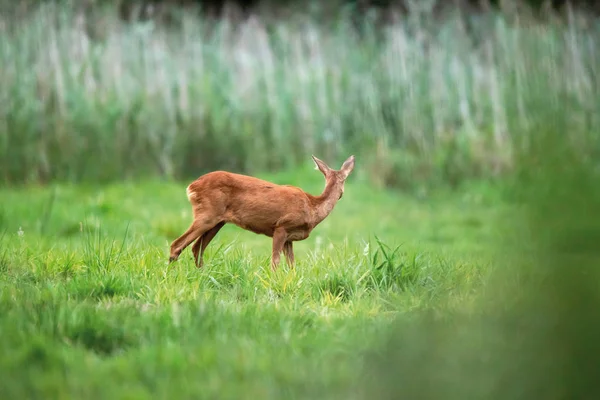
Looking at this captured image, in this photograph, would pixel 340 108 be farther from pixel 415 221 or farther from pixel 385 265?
pixel 385 265

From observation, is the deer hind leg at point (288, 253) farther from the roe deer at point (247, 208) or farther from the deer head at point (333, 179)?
the deer head at point (333, 179)

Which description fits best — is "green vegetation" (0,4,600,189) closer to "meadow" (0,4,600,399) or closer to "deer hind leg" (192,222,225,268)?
"meadow" (0,4,600,399)

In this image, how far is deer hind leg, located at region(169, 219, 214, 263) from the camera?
580cm

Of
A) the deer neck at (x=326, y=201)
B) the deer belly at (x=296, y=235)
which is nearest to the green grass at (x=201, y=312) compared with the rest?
the deer belly at (x=296, y=235)

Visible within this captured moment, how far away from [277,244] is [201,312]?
136 cm

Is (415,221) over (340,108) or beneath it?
beneath

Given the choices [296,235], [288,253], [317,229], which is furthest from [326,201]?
[317,229]

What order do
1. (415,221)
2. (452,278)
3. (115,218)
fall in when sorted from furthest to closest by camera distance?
(415,221)
(115,218)
(452,278)

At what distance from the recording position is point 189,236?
5836 millimetres

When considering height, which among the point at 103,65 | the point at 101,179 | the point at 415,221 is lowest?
the point at 415,221

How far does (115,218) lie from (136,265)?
122 inches

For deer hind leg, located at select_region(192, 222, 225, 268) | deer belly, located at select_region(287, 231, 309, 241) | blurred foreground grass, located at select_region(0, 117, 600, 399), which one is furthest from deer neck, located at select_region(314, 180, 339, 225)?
deer hind leg, located at select_region(192, 222, 225, 268)

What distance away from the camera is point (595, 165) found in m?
3.30

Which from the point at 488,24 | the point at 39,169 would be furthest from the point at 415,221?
the point at 488,24
